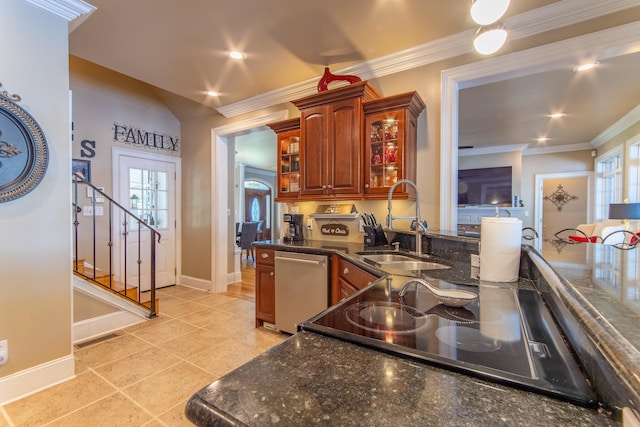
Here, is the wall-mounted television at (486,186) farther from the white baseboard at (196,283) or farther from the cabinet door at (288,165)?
the white baseboard at (196,283)

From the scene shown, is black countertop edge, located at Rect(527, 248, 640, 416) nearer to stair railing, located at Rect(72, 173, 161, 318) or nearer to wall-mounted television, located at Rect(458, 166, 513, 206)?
stair railing, located at Rect(72, 173, 161, 318)

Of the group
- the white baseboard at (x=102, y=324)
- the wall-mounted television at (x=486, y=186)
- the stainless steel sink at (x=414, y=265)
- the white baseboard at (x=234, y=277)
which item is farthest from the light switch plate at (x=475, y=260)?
the wall-mounted television at (x=486, y=186)

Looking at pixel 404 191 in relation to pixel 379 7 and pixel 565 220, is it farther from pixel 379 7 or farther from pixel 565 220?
pixel 565 220

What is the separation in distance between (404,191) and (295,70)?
1683 millimetres

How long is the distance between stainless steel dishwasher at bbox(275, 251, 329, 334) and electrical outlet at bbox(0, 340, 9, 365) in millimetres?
1818

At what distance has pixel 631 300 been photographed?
2.29 ft

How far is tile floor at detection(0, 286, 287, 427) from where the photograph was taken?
1.72 metres

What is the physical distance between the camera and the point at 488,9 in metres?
1.38

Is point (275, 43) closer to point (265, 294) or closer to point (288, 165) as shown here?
point (288, 165)

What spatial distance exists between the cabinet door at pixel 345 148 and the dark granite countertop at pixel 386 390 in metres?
2.07

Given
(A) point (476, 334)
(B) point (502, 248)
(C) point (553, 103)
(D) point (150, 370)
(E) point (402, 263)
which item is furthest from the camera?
(C) point (553, 103)

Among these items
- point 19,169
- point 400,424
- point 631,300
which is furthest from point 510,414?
point 19,169

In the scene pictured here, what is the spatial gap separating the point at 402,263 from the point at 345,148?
1.21 m

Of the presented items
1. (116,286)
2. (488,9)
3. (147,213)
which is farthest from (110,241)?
(488,9)
